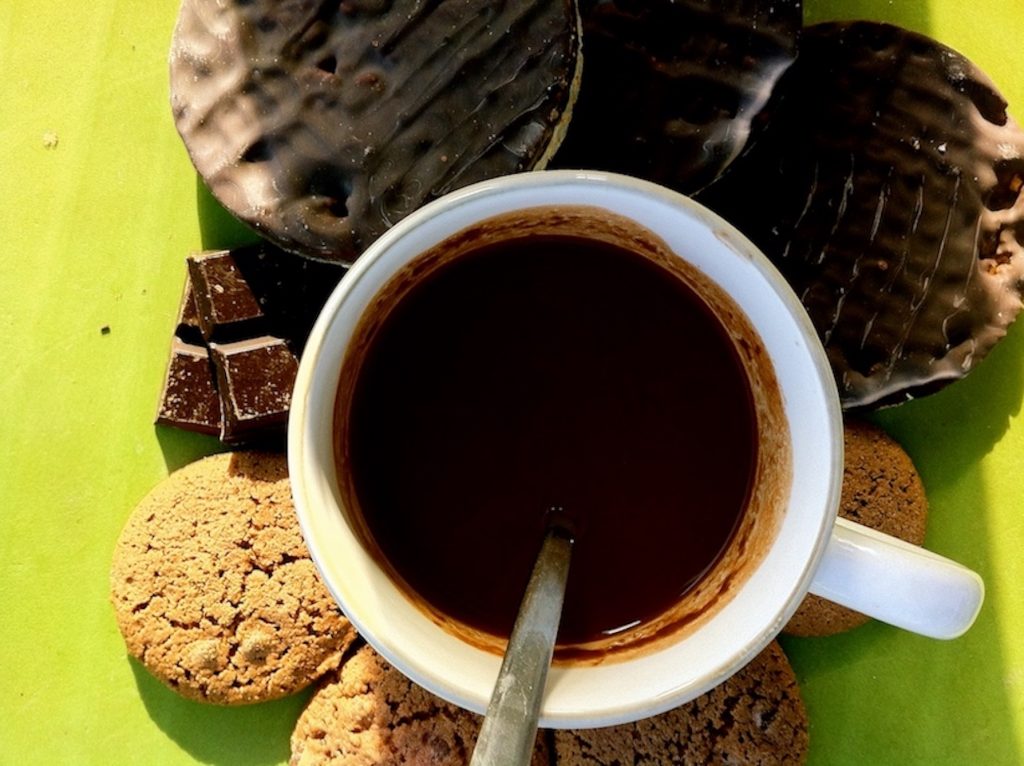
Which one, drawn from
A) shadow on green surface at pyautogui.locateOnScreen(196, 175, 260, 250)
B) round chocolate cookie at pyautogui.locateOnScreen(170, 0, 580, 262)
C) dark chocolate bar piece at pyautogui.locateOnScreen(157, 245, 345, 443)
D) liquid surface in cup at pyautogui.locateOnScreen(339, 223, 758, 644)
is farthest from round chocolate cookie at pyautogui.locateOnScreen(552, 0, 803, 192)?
shadow on green surface at pyautogui.locateOnScreen(196, 175, 260, 250)

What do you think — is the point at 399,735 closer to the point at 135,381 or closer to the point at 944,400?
the point at 135,381

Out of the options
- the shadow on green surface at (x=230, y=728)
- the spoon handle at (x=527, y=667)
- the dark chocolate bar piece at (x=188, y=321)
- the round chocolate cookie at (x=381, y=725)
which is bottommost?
the shadow on green surface at (x=230, y=728)

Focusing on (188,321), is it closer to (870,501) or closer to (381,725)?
(381,725)

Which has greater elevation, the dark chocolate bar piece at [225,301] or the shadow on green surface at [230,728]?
the dark chocolate bar piece at [225,301]

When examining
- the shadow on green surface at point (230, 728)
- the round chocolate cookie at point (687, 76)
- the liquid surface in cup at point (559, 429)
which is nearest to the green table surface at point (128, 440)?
the shadow on green surface at point (230, 728)

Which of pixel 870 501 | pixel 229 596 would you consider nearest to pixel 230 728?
pixel 229 596

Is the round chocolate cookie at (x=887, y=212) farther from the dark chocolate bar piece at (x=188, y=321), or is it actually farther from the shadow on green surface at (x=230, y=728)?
the shadow on green surface at (x=230, y=728)

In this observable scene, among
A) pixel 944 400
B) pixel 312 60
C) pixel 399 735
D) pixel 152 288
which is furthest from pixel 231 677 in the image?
pixel 944 400
